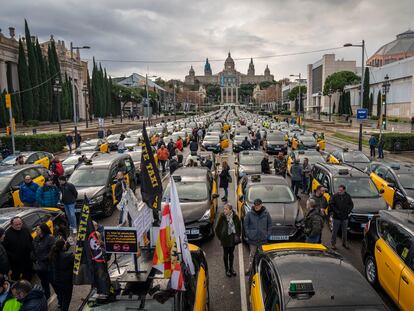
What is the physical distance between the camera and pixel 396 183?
12219 millimetres

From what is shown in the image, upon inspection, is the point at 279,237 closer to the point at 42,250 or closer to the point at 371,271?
the point at 371,271

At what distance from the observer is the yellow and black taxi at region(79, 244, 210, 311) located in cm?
424

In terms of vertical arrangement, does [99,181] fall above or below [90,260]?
below

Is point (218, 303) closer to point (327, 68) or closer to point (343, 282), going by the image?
point (343, 282)

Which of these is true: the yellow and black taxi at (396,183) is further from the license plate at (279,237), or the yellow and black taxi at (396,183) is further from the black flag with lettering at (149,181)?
the black flag with lettering at (149,181)

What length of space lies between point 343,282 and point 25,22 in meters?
59.5

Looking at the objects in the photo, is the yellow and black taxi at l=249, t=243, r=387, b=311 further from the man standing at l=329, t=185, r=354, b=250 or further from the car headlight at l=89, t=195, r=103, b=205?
the car headlight at l=89, t=195, r=103, b=205

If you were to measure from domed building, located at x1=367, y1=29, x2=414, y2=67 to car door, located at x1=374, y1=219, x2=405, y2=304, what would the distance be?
109 metres

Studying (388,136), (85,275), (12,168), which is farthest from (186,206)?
(388,136)

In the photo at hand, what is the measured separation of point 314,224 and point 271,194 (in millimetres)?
2443

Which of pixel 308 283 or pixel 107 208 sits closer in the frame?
pixel 308 283

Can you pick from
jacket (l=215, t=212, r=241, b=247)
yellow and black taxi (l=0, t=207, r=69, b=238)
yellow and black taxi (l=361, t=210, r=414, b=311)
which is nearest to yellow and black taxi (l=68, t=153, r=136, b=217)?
yellow and black taxi (l=0, t=207, r=69, b=238)

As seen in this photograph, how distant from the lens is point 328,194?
1133 cm

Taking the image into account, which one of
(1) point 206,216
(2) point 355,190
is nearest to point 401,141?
(2) point 355,190
